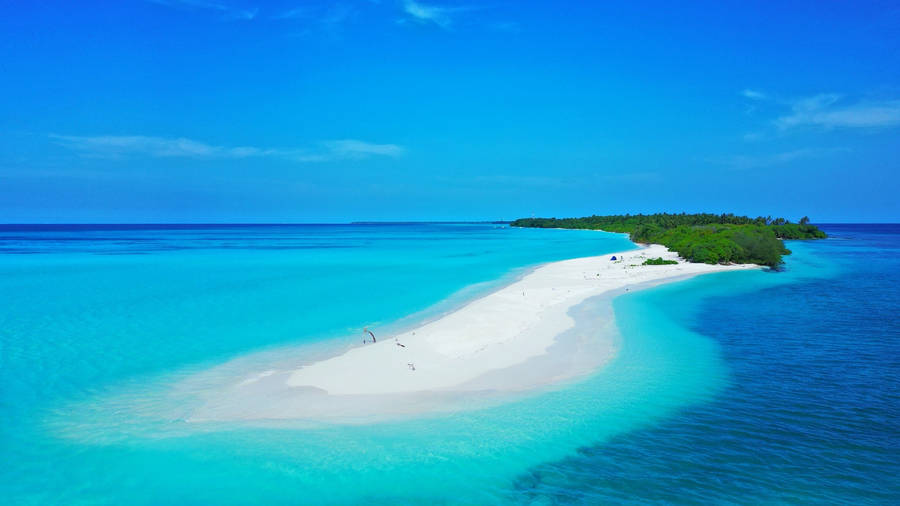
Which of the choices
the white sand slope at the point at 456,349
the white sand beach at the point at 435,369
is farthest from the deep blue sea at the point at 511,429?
the white sand slope at the point at 456,349

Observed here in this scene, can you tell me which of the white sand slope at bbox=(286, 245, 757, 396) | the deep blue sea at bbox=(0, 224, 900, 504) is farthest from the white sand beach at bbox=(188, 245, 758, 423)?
the deep blue sea at bbox=(0, 224, 900, 504)

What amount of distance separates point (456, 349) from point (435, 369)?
204cm

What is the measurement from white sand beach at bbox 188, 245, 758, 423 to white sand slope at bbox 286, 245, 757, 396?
3 cm

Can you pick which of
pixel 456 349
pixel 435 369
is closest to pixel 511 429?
pixel 435 369

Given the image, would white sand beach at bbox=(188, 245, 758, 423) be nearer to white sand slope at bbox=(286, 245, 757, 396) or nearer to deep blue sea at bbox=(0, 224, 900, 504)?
white sand slope at bbox=(286, 245, 757, 396)

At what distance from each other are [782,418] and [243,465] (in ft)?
36.9

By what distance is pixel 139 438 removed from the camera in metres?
9.82

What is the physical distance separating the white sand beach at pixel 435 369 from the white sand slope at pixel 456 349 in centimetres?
3

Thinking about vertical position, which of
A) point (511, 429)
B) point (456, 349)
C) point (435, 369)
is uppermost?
point (456, 349)

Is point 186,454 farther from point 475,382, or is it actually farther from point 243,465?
point 475,382

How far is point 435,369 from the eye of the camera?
1378 centimetres

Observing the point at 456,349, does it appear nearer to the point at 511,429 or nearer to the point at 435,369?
the point at 435,369

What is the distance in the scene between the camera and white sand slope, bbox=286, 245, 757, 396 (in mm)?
12727

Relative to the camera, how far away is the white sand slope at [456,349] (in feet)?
41.8
